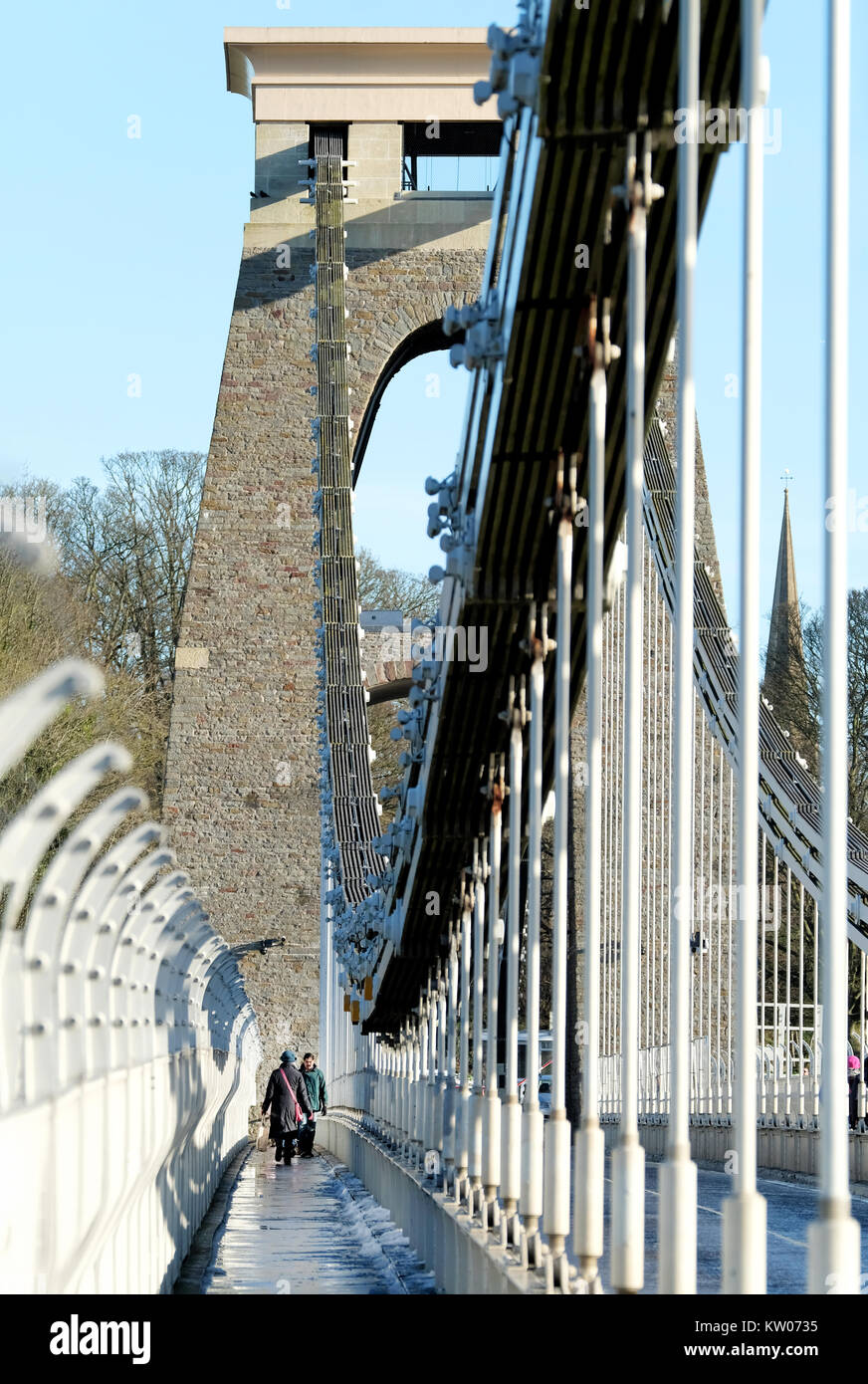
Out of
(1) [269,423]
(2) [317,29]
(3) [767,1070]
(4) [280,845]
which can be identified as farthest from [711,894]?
(2) [317,29]

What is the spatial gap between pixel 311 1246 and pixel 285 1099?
8.10 m

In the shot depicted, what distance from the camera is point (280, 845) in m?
38.3

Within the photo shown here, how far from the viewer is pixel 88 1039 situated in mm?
5395

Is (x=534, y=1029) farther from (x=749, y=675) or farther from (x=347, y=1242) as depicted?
(x=347, y=1242)

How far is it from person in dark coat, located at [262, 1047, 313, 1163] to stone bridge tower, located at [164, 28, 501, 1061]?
18.8 meters

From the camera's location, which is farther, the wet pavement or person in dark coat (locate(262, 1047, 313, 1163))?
person in dark coat (locate(262, 1047, 313, 1163))

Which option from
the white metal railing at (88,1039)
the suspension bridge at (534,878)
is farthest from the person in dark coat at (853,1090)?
the white metal railing at (88,1039)

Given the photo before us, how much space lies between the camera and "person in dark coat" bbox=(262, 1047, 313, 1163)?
18.5 metres

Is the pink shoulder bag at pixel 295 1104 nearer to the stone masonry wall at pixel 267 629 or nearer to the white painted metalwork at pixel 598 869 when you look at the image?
the white painted metalwork at pixel 598 869

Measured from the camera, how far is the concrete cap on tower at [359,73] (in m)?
39.1

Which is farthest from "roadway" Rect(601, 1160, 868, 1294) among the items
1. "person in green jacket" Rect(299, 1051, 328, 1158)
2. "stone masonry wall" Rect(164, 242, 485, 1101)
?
"stone masonry wall" Rect(164, 242, 485, 1101)

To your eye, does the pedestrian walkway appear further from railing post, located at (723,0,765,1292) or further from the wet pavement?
railing post, located at (723,0,765,1292)

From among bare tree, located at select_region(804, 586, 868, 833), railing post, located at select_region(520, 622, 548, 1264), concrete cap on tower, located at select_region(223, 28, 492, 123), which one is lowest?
railing post, located at select_region(520, 622, 548, 1264)
